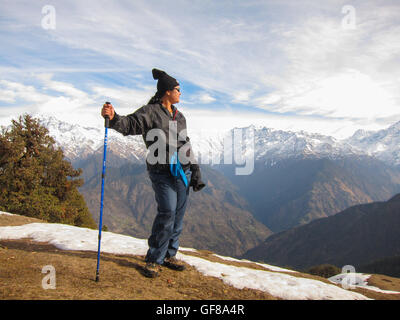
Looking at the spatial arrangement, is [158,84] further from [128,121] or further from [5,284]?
[5,284]

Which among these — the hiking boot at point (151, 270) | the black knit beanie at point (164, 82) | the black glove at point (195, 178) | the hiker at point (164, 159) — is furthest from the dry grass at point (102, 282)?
the black knit beanie at point (164, 82)

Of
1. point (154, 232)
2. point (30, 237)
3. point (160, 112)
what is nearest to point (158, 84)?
point (160, 112)

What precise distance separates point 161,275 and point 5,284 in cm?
334

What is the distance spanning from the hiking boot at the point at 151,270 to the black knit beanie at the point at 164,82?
4.32 m

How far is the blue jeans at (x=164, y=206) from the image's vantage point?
6965 mm

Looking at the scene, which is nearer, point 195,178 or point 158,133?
point 158,133

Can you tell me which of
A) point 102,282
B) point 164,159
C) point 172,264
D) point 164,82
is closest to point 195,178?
point 164,159

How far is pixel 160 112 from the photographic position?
7.05 m

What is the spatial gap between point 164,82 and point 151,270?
4.70 metres

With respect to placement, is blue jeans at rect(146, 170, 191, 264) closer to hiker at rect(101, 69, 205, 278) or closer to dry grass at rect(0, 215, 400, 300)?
hiker at rect(101, 69, 205, 278)

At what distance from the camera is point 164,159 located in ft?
22.6

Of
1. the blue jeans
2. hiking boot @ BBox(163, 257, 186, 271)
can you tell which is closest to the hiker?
the blue jeans

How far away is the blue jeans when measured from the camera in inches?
274

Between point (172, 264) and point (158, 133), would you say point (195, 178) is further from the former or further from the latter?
point (172, 264)
